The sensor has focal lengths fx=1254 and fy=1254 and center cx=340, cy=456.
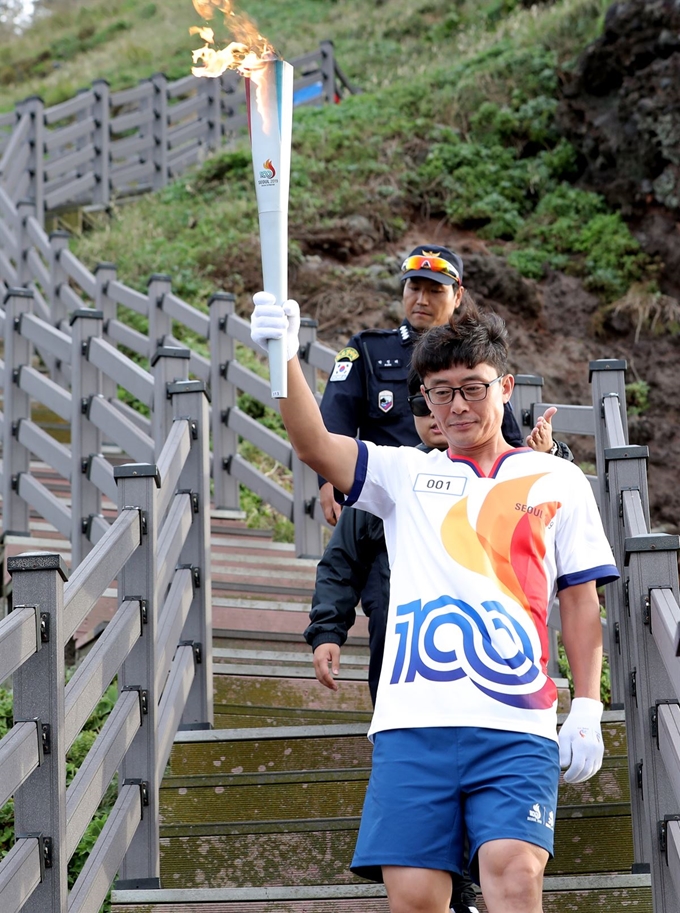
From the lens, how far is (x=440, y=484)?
3150mm

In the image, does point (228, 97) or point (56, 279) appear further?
point (228, 97)

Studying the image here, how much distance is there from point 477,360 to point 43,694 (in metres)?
1.35

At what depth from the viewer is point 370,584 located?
403 centimetres

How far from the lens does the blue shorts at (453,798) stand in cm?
272

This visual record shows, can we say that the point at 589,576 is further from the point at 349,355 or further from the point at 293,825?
the point at 349,355

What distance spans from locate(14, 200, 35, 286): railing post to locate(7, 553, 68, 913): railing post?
8.73m

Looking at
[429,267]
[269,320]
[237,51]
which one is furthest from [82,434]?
[269,320]

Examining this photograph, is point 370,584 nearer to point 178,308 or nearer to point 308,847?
point 308,847

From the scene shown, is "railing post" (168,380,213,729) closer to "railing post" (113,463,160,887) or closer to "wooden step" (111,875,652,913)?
"railing post" (113,463,160,887)

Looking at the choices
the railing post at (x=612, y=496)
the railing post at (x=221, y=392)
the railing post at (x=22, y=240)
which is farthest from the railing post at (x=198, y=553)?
the railing post at (x=22, y=240)

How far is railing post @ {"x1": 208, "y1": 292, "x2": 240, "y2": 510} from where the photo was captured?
26.6ft

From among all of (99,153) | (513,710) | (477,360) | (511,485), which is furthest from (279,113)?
(99,153)

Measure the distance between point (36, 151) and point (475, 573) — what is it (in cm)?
1187

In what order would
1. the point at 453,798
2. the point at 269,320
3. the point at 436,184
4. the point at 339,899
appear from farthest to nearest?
the point at 436,184 → the point at 339,899 → the point at 269,320 → the point at 453,798
